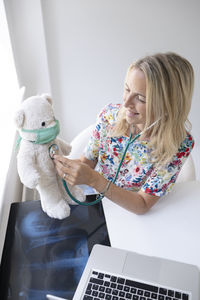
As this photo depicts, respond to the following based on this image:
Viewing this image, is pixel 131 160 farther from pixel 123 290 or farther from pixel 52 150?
pixel 123 290

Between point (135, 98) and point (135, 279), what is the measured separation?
61 cm

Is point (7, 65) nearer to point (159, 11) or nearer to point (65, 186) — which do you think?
point (65, 186)

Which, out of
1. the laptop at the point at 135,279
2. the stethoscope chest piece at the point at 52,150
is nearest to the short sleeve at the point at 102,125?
the stethoscope chest piece at the point at 52,150

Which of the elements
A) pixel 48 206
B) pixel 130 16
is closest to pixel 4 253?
pixel 48 206

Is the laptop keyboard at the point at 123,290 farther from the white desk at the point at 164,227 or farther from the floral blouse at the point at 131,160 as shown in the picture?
the floral blouse at the point at 131,160

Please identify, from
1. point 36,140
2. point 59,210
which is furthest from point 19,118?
point 59,210

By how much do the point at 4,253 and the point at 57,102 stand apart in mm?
1263

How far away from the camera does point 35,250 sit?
895mm

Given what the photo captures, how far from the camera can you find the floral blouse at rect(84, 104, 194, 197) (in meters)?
1.08

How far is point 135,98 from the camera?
1.01 metres

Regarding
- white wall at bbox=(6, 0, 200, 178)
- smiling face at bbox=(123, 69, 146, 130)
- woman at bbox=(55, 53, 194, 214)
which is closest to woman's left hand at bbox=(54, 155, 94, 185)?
woman at bbox=(55, 53, 194, 214)

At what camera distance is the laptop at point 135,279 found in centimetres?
74

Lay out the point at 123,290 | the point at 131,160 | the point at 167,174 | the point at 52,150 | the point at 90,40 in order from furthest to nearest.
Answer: the point at 90,40
the point at 131,160
the point at 167,174
the point at 52,150
the point at 123,290

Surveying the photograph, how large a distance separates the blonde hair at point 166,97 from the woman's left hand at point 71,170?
30 centimetres
